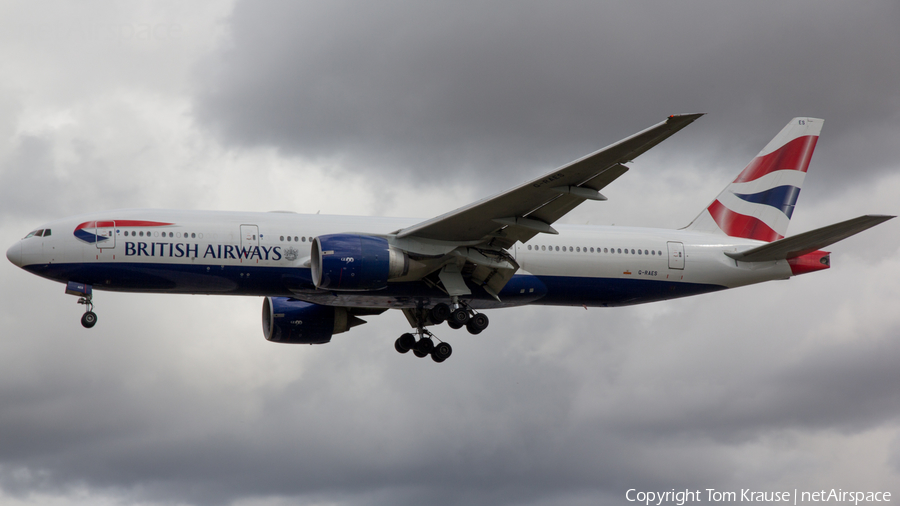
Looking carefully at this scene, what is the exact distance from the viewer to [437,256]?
3083 cm

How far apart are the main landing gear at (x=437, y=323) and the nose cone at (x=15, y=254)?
13602 millimetres

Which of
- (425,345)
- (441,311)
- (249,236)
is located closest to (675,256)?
(441,311)

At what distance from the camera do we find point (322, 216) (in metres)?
32.2

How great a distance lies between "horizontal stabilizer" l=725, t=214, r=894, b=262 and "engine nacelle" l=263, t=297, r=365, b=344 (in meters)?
15.9

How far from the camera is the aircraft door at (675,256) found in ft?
114

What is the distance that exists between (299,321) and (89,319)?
9136 millimetres

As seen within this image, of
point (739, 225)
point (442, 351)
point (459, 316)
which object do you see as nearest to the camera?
point (459, 316)

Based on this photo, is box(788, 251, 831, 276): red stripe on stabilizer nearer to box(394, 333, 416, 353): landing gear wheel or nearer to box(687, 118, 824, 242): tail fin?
box(687, 118, 824, 242): tail fin

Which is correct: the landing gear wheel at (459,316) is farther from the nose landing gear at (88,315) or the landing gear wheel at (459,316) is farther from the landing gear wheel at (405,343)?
the nose landing gear at (88,315)

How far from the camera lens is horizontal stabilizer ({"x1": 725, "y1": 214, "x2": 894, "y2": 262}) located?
29586 millimetres

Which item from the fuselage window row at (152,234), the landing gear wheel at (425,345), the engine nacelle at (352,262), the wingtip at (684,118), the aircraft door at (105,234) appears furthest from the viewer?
the landing gear wheel at (425,345)

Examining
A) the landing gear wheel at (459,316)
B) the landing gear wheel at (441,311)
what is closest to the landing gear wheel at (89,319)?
the landing gear wheel at (441,311)

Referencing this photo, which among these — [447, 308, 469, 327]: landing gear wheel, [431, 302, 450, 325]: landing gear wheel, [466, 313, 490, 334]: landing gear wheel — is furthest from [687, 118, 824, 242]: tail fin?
[431, 302, 450, 325]: landing gear wheel

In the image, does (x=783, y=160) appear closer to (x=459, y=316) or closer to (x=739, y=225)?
(x=739, y=225)
